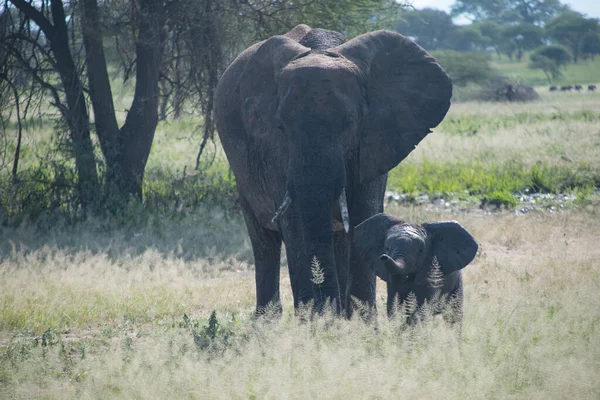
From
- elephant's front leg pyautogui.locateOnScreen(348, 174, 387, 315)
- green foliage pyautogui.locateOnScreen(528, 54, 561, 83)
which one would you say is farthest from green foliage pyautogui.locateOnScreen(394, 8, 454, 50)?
elephant's front leg pyautogui.locateOnScreen(348, 174, 387, 315)

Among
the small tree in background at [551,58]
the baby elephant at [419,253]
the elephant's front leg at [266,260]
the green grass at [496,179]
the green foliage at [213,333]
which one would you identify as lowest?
the green grass at [496,179]

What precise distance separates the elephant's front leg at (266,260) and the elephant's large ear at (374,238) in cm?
158

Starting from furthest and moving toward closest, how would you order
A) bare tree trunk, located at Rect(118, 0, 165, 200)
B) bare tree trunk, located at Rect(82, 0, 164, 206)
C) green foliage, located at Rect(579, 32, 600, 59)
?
green foliage, located at Rect(579, 32, 600, 59), bare tree trunk, located at Rect(118, 0, 165, 200), bare tree trunk, located at Rect(82, 0, 164, 206)

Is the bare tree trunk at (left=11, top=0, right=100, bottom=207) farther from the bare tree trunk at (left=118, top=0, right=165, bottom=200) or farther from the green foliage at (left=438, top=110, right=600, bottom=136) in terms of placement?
the green foliage at (left=438, top=110, right=600, bottom=136)

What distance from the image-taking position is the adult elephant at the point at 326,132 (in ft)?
18.7

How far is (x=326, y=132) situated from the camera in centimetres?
572

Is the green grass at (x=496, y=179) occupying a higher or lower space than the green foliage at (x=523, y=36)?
lower

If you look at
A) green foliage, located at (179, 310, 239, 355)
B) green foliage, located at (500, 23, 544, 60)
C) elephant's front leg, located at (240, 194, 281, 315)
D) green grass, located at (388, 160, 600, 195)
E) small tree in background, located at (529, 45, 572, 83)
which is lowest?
green grass, located at (388, 160, 600, 195)

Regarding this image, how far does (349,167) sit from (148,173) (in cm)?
1002

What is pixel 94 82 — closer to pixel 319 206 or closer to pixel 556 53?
pixel 319 206

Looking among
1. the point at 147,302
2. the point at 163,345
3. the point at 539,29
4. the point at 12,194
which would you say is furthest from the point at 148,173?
the point at 539,29

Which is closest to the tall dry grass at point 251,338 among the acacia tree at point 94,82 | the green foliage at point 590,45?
the acacia tree at point 94,82

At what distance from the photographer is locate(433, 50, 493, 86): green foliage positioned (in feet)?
162

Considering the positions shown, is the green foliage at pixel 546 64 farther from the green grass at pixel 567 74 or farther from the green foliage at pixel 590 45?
the green foliage at pixel 590 45
